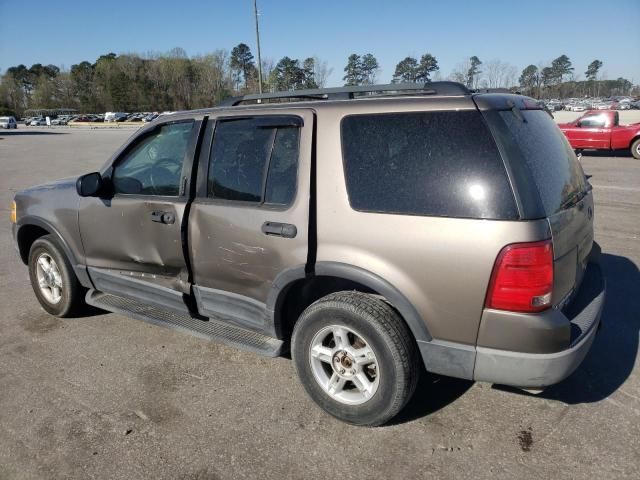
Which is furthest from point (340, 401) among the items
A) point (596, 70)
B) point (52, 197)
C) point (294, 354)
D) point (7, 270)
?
point (596, 70)

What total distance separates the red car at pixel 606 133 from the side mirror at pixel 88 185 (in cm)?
1541

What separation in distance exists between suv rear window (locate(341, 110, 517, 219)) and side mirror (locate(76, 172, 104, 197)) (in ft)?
6.89

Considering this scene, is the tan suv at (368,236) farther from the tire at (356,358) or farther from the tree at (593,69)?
the tree at (593,69)

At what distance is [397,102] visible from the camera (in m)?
2.55

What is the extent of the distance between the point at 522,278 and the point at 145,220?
2.57 metres

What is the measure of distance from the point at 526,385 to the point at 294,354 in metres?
Result: 1.30

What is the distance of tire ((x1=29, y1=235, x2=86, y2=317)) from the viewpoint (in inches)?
164

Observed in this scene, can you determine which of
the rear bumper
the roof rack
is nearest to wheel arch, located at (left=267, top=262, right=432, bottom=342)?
the rear bumper

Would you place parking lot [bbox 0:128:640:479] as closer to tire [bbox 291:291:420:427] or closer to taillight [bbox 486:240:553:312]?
tire [bbox 291:291:420:427]

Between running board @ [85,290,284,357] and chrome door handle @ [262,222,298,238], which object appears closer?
chrome door handle @ [262,222,298,238]

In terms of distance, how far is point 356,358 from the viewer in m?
2.67

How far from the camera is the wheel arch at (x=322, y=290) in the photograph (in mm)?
2473

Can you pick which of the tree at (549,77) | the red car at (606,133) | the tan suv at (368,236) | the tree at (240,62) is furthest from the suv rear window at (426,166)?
the tree at (549,77)

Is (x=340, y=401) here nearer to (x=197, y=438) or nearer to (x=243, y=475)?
(x=243, y=475)
